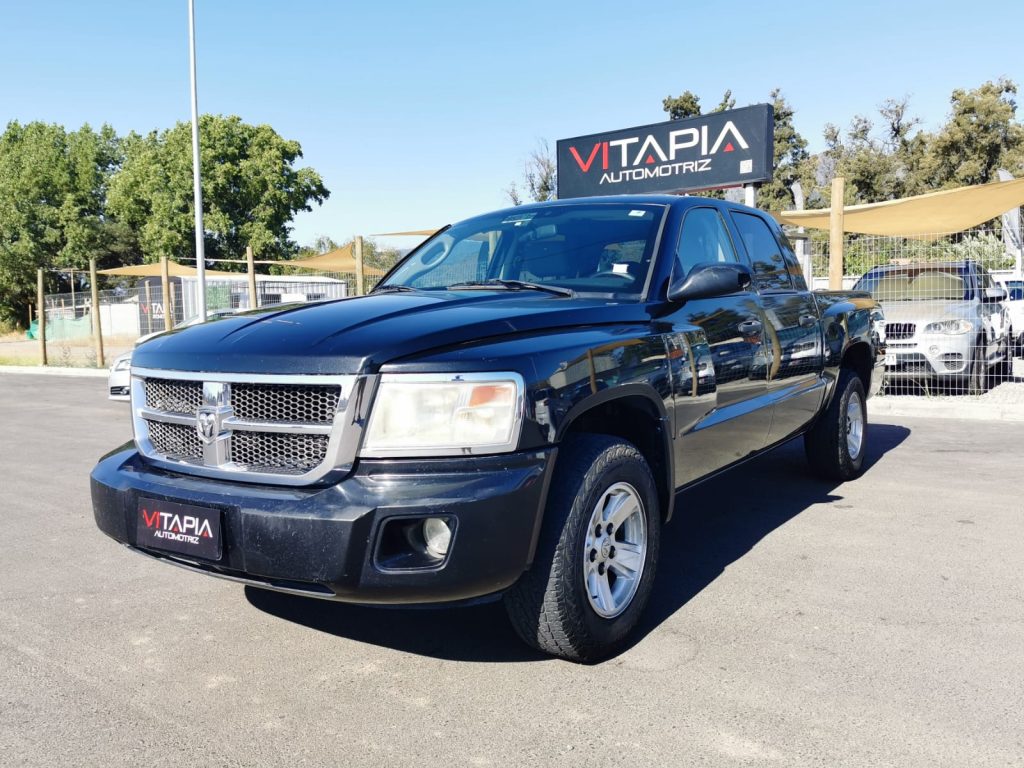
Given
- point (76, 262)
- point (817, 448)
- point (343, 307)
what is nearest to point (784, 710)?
point (343, 307)

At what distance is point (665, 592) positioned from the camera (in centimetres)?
378

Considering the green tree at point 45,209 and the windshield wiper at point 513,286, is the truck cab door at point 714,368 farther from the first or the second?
the green tree at point 45,209

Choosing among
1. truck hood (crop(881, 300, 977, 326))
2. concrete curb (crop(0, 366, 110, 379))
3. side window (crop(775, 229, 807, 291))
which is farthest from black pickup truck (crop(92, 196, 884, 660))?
concrete curb (crop(0, 366, 110, 379))

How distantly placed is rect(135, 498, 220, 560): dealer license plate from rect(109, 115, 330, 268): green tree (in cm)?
4135

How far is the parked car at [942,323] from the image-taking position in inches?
398

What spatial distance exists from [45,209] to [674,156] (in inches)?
1618

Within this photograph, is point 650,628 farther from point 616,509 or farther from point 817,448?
point 817,448

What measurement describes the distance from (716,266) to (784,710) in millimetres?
1848

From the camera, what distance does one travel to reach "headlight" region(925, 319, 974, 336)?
1009 cm

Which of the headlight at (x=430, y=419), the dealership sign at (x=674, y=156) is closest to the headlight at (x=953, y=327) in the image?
the dealership sign at (x=674, y=156)

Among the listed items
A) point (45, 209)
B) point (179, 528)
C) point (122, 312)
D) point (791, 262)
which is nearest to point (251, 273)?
point (122, 312)

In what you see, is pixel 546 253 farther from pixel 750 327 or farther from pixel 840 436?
pixel 840 436

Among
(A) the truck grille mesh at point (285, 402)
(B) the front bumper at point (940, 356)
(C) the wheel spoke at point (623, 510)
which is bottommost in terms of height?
(C) the wheel spoke at point (623, 510)

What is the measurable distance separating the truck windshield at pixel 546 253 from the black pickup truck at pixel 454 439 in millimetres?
17
